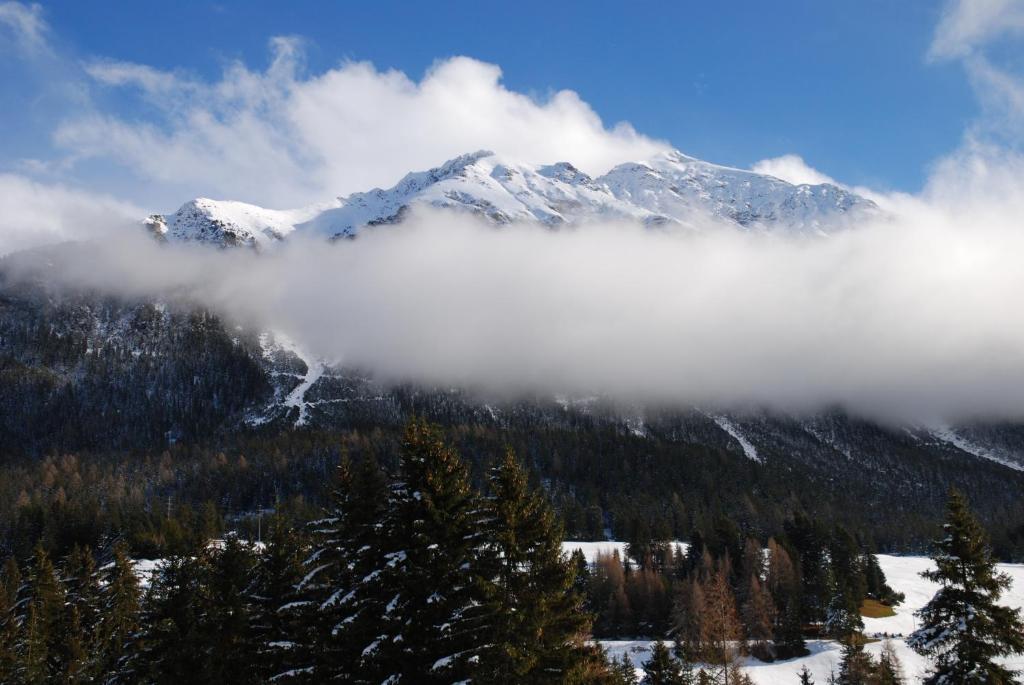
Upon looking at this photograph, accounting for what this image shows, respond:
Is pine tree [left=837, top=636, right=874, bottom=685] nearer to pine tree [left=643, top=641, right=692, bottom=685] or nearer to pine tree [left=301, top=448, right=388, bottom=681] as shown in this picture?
pine tree [left=643, top=641, right=692, bottom=685]

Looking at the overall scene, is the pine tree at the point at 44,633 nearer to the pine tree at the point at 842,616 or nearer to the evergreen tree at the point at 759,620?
the evergreen tree at the point at 759,620

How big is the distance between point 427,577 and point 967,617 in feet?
66.8

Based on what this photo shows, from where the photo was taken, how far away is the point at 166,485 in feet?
648

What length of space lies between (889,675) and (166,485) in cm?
19418

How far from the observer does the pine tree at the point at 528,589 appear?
76.7 feet

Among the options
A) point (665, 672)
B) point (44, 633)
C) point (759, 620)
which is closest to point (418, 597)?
point (665, 672)

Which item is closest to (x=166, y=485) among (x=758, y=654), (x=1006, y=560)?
(x=758, y=654)

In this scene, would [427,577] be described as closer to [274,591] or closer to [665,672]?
[274,591]

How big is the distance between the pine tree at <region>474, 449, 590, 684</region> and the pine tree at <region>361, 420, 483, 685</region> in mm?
811

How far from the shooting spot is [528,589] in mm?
24859

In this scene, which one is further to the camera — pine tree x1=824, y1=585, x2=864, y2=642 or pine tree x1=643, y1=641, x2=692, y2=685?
pine tree x1=824, y1=585, x2=864, y2=642

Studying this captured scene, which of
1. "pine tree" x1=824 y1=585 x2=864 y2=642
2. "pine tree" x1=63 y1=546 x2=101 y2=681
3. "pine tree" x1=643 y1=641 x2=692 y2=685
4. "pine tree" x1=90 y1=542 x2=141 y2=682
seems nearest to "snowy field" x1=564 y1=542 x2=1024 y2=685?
"pine tree" x1=824 y1=585 x2=864 y2=642

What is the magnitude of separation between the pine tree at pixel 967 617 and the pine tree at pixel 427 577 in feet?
56.0

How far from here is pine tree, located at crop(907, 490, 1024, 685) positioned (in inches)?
1021
